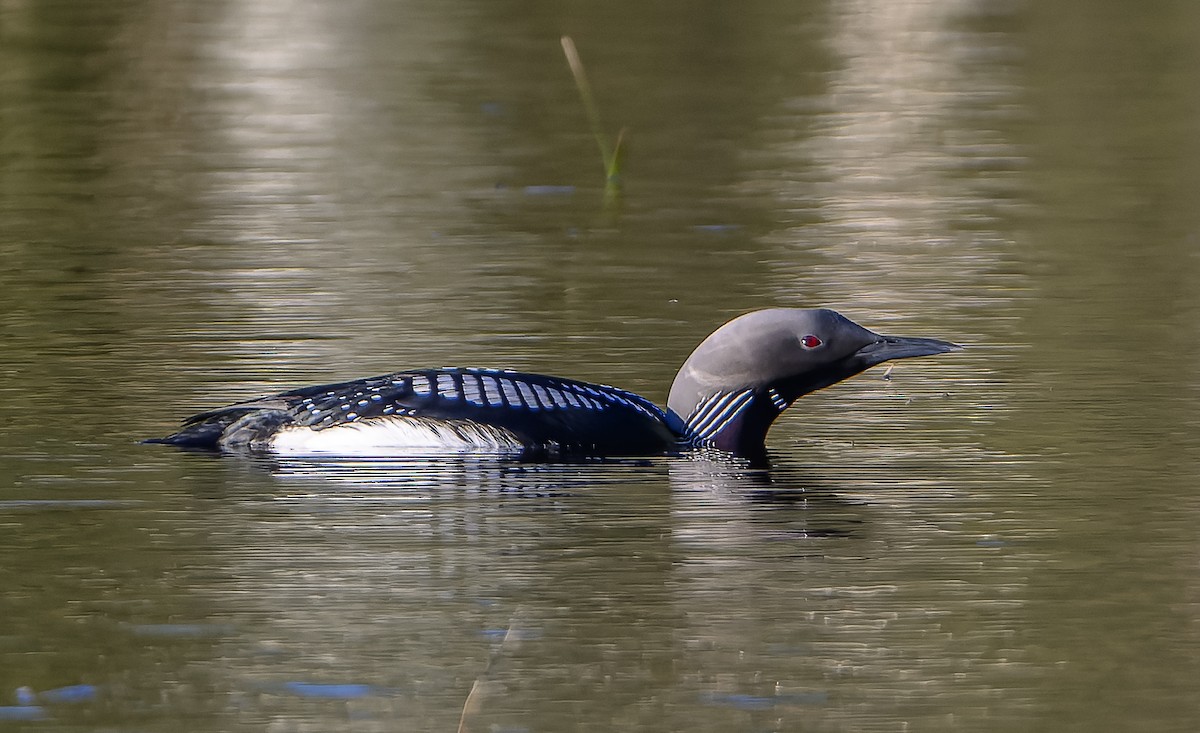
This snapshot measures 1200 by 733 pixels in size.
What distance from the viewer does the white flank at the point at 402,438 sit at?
24.7 feet

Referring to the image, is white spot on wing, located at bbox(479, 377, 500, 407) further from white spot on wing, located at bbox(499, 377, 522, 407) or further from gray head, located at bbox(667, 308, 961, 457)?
gray head, located at bbox(667, 308, 961, 457)

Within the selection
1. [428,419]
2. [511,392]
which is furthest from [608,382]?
[428,419]

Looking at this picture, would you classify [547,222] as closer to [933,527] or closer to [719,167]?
[719,167]

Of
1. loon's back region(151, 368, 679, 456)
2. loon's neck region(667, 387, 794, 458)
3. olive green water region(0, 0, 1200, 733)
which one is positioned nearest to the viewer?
olive green water region(0, 0, 1200, 733)

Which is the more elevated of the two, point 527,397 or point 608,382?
point 527,397

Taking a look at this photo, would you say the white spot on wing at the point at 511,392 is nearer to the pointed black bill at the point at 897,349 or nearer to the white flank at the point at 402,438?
the white flank at the point at 402,438

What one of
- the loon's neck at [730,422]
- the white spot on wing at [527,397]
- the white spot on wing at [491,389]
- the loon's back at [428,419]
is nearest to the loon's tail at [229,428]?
the loon's back at [428,419]

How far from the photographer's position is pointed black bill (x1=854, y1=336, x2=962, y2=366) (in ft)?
26.0

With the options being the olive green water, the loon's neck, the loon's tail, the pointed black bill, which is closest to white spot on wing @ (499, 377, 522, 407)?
the olive green water

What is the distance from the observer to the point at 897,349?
7.96m

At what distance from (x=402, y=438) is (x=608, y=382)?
1.34 m

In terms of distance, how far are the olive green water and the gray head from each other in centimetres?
21

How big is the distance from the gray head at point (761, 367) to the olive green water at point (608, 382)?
21cm

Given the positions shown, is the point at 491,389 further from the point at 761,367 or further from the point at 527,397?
the point at 761,367
